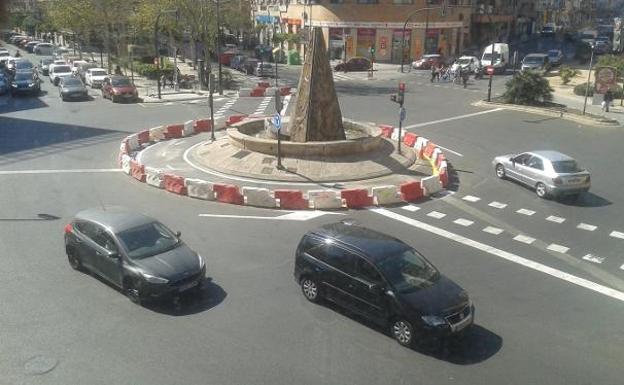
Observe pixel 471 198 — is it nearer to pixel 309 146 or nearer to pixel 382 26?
pixel 309 146

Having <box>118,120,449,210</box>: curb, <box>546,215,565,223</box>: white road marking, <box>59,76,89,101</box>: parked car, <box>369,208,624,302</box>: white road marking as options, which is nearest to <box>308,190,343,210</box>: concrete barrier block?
<box>118,120,449,210</box>: curb

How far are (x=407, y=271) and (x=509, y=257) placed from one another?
5096 mm

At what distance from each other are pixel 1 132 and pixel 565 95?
36.0 metres

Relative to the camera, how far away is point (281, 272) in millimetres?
13602

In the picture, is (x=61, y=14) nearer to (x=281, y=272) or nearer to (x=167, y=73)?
(x=167, y=73)

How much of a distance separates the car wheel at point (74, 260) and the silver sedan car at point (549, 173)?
14.6 meters

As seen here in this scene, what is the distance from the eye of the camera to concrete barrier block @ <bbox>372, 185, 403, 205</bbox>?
19156 millimetres

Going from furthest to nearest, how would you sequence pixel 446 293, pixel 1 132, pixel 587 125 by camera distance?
1. pixel 587 125
2. pixel 1 132
3. pixel 446 293

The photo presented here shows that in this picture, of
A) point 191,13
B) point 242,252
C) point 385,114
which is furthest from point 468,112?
point 242,252

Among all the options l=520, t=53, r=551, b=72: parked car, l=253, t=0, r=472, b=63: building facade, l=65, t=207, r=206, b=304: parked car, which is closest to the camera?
l=65, t=207, r=206, b=304: parked car

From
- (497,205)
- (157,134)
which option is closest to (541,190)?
(497,205)

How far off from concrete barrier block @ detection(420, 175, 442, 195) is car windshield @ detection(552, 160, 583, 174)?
3.81 meters

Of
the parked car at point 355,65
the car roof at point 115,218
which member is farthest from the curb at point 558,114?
the car roof at point 115,218

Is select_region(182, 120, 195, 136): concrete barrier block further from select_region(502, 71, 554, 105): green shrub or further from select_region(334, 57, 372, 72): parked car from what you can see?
select_region(334, 57, 372, 72): parked car
